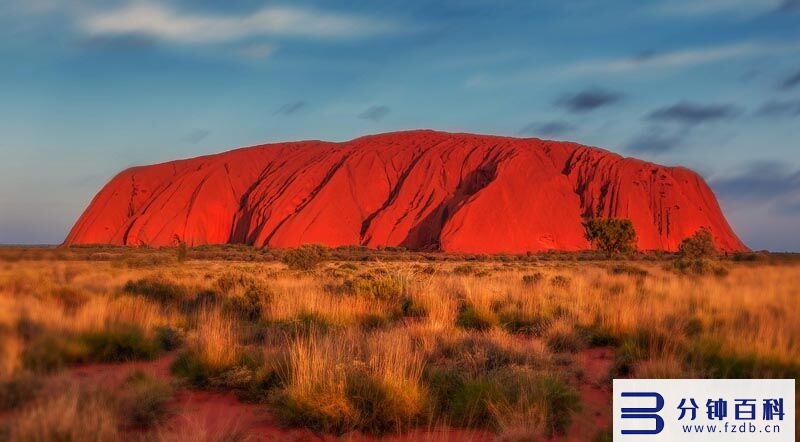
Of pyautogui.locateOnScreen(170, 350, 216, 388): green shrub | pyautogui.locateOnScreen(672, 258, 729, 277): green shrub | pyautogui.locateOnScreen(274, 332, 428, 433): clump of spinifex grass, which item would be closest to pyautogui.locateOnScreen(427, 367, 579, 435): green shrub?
pyautogui.locateOnScreen(274, 332, 428, 433): clump of spinifex grass

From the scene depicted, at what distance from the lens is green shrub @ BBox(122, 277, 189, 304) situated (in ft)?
44.1

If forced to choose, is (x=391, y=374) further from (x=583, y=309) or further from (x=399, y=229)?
(x=399, y=229)

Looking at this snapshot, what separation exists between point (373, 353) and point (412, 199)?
60830mm

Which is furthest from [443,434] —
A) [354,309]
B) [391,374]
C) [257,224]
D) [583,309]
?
[257,224]

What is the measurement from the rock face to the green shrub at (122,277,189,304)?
45.2 meters

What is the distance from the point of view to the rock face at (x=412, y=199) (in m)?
63.3

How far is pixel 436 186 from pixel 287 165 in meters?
20.2

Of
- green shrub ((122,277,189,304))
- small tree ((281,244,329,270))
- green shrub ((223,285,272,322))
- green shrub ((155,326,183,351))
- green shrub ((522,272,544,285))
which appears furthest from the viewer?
small tree ((281,244,329,270))

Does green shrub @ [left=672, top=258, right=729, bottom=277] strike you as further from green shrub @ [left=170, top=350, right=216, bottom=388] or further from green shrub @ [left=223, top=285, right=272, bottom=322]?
green shrub @ [left=170, top=350, right=216, bottom=388]

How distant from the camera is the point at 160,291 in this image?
45.6 feet

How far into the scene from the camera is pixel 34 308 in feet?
32.3

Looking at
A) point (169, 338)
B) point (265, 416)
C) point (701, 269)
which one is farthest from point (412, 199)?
point (265, 416)

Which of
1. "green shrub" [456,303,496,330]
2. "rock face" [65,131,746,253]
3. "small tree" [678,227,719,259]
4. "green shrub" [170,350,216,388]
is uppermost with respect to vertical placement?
"rock face" [65,131,746,253]

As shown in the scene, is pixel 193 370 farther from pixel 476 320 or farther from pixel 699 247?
pixel 699 247
